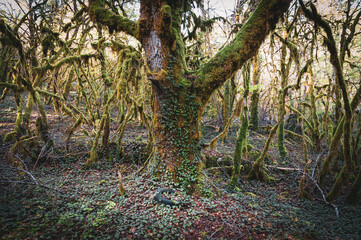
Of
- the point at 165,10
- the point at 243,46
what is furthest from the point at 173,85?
the point at 243,46

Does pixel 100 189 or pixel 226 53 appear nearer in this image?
pixel 226 53

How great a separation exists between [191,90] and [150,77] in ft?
3.33

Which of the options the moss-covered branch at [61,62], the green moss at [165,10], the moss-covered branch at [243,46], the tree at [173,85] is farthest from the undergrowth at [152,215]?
the green moss at [165,10]

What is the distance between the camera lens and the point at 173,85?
13.9ft

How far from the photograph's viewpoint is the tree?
413cm

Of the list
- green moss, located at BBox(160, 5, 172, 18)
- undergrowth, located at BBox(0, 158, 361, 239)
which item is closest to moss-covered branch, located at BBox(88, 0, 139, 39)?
green moss, located at BBox(160, 5, 172, 18)

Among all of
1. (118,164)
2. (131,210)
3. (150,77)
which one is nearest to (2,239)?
(131,210)

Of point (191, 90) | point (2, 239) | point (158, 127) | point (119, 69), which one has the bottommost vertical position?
point (2, 239)

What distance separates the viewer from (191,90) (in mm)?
4293

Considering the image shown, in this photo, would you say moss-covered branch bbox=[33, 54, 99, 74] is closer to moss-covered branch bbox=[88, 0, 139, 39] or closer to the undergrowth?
moss-covered branch bbox=[88, 0, 139, 39]

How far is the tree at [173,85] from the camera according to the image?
163 inches

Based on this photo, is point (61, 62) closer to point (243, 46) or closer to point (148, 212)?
point (148, 212)

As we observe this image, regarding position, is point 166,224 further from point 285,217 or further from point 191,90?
point 191,90

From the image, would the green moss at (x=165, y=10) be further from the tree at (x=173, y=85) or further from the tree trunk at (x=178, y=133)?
the tree trunk at (x=178, y=133)
